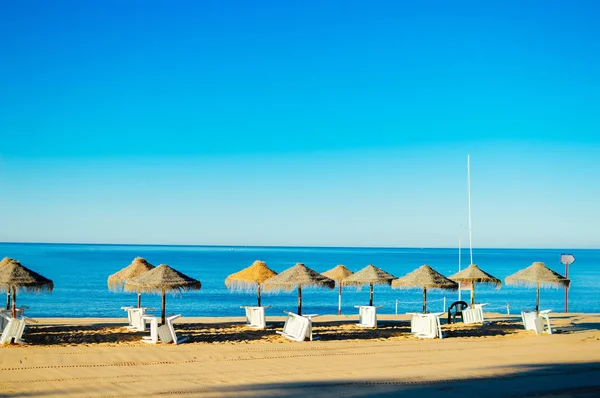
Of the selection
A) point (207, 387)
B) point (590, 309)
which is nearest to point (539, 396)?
point (207, 387)

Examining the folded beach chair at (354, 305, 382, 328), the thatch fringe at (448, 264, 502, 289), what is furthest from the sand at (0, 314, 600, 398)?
the thatch fringe at (448, 264, 502, 289)

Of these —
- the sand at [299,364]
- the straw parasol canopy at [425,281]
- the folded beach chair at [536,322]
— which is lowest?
the sand at [299,364]

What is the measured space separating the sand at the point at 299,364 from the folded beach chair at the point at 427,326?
1.40 ft

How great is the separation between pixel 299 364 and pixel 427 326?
5.40 metres

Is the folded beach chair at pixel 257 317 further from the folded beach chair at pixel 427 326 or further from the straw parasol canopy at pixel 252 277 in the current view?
the folded beach chair at pixel 427 326

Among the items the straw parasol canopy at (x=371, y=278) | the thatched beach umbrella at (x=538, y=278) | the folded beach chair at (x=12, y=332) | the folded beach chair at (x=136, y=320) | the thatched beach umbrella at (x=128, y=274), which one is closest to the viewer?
the folded beach chair at (x=12, y=332)

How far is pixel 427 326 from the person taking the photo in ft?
52.4

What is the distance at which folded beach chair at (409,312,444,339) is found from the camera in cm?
1588

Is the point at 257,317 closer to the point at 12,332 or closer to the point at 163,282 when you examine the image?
the point at 163,282

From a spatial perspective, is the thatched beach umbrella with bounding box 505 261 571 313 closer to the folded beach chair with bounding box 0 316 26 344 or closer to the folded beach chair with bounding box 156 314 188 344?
the folded beach chair with bounding box 156 314 188 344

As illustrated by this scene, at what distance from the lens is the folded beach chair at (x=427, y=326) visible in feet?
52.1

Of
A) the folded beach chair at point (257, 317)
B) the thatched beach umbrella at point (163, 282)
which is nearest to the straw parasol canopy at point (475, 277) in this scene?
the folded beach chair at point (257, 317)

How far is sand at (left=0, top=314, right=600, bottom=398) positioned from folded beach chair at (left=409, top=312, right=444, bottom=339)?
0.43m

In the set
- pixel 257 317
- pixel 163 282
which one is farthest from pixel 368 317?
pixel 163 282
